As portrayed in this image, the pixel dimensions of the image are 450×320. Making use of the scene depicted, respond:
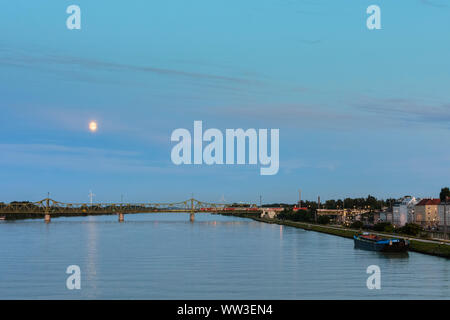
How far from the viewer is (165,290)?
133 ft

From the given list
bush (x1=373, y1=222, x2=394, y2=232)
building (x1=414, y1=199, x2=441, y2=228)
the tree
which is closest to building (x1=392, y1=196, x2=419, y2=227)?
building (x1=414, y1=199, x2=441, y2=228)

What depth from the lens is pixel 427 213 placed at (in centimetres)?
15538

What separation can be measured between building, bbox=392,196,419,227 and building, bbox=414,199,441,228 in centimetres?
463

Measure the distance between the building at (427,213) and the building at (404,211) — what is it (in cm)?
463

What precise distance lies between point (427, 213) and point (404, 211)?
1717 cm

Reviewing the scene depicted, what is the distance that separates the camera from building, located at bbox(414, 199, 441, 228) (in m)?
152

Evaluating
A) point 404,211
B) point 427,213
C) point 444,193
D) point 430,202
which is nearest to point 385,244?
point 427,213

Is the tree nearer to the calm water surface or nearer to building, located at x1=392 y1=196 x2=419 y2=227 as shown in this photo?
building, located at x1=392 y1=196 x2=419 y2=227

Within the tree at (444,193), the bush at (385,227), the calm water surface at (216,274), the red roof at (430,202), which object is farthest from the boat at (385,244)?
the tree at (444,193)

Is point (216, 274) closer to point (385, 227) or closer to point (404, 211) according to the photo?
point (385, 227)

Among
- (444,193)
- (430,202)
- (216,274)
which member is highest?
(444,193)

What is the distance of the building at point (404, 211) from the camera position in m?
168
